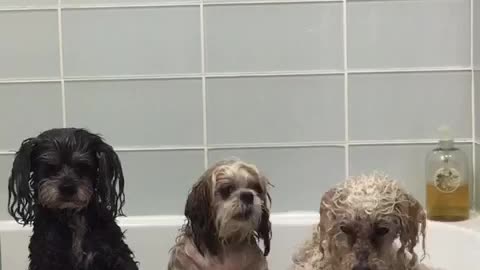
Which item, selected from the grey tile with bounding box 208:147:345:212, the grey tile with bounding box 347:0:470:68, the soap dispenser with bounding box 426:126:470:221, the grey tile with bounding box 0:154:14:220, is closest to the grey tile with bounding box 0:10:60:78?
the grey tile with bounding box 0:154:14:220

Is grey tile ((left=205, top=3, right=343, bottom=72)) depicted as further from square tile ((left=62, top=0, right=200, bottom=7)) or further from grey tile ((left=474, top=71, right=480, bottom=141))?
grey tile ((left=474, top=71, right=480, bottom=141))

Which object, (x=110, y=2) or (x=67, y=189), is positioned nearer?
(x=67, y=189)

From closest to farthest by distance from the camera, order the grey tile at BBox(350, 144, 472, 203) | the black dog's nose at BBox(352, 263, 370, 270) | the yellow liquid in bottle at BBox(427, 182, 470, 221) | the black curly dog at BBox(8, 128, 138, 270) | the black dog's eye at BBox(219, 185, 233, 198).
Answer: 1. the black dog's nose at BBox(352, 263, 370, 270)
2. the black curly dog at BBox(8, 128, 138, 270)
3. the black dog's eye at BBox(219, 185, 233, 198)
4. the yellow liquid in bottle at BBox(427, 182, 470, 221)
5. the grey tile at BBox(350, 144, 472, 203)

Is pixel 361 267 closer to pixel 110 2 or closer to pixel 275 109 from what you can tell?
pixel 275 109

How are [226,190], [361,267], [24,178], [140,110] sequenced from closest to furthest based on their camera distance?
[361,267]
[24,178]
[226,190]
[140,110]

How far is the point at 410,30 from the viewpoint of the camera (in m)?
2.29

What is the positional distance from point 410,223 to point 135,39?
3.54 feet

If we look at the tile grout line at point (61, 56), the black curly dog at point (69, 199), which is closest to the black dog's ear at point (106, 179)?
the black curly dog at point (69, 199)

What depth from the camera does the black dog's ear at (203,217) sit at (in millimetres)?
1755

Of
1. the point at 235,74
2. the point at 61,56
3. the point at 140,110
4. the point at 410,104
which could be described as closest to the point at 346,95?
the point at 410,104

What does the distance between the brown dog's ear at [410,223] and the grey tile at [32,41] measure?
1.20 metres

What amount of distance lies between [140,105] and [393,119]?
0.77 meters

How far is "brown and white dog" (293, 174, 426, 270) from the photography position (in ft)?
5.11

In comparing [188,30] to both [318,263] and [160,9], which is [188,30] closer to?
[160,9]
